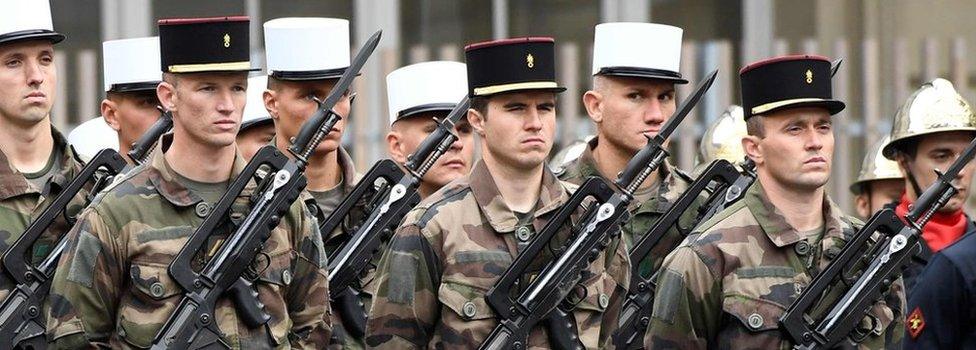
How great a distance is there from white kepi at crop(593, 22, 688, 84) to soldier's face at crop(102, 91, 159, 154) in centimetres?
191

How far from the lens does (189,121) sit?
8.28m

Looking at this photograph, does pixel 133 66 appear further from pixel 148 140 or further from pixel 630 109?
pixel 630 109

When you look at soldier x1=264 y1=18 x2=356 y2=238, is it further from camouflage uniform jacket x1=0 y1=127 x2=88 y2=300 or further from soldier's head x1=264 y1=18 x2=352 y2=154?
camouflage uniform jacket x1=0 y1=127 x2=88 y2=300

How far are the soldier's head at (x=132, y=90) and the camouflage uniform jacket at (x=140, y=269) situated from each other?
7.81 feet

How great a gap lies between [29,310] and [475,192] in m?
1.79

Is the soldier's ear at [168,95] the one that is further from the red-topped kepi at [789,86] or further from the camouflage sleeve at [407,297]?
the red-topped kepi at [789,86]

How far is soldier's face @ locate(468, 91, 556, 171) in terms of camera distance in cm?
856

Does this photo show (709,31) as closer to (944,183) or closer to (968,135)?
(968,135)

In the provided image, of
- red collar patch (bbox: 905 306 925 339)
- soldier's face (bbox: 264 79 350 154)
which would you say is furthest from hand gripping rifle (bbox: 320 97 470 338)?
red collar patch (bbox: 905 306 925 339)

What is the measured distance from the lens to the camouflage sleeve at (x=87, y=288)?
26.6 feet

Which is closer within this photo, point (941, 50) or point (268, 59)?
point (268, 59)

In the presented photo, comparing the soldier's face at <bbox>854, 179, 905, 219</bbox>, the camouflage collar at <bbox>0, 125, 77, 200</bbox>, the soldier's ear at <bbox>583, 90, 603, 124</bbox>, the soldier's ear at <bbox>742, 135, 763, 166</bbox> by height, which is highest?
the soldier's ear at <bbox>742, 135, 763, 166</bbox>

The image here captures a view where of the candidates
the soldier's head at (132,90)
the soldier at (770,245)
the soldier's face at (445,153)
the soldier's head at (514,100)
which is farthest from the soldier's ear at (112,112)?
the soldier at (770,245)

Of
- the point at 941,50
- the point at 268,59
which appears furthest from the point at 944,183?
the point at 941,50
